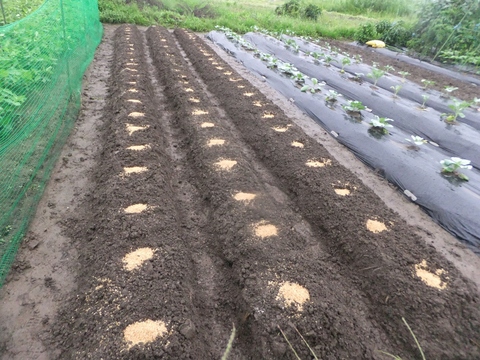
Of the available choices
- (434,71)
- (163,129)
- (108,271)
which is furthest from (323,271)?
(434,71)

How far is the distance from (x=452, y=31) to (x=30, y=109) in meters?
12.2

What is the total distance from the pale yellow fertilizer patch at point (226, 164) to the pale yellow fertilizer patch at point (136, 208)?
105 centimetres

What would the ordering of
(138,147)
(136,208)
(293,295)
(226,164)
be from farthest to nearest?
(138,147)
(226,164)
(136,208)
(293,295)

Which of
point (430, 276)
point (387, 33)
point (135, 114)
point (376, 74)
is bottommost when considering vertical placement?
point (430, 276)

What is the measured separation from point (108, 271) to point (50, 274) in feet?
1.98

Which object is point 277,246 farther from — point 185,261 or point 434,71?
point 434,71

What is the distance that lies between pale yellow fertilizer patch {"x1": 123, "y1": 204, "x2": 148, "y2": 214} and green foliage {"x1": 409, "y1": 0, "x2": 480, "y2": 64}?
1075 centimetres

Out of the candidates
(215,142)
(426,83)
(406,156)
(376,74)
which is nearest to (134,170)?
(215,142)

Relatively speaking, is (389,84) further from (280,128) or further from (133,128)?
(133,128)

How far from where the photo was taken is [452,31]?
10008 millimetres

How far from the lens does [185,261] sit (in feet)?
8.19

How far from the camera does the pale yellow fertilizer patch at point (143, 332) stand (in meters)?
1.81

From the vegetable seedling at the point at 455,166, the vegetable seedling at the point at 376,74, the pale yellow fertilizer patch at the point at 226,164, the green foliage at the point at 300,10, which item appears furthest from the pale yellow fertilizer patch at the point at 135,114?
the green foliage at the point at 300,10

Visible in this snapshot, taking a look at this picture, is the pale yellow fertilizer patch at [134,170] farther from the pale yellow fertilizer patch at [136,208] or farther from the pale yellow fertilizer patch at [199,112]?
the pale yellow fertilizer patch at [199,112]
